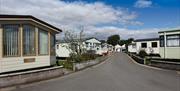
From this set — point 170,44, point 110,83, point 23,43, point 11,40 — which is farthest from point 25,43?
point 170,44

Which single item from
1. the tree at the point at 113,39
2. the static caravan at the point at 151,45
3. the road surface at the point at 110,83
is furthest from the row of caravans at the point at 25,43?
the tree at the point at 113,39

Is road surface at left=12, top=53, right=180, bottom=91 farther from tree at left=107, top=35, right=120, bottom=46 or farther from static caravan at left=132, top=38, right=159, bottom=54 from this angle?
tree at left=107, top=35, right=120, bottom=46

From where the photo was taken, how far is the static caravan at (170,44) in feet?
90.9

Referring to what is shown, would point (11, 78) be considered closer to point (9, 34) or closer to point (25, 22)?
point (9, 34)

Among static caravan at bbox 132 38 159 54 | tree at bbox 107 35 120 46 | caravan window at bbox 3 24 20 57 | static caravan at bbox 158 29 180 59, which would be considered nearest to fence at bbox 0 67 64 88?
caravan window at bbox 3 24 20 57

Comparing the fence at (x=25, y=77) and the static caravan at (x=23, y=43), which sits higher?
the static caravan at (x=23, y=43)

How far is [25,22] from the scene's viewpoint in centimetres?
1508

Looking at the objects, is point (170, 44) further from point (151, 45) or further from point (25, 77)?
point (151, 45)

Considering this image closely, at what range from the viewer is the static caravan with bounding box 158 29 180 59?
27.7m

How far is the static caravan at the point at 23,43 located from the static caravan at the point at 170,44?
16.2m

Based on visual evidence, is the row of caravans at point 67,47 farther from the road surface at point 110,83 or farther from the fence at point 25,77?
the road surface at point 110,83

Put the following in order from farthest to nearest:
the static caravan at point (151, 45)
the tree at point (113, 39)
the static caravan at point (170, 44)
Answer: the tree at point (113, 39) < the static caravan at point (151, 45) < the static caravan at point (170, 44)

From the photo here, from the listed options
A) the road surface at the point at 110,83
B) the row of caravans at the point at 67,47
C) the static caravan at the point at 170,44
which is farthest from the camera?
the row of caravans at the point at 67,47

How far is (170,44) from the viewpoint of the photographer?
28.5 metres
